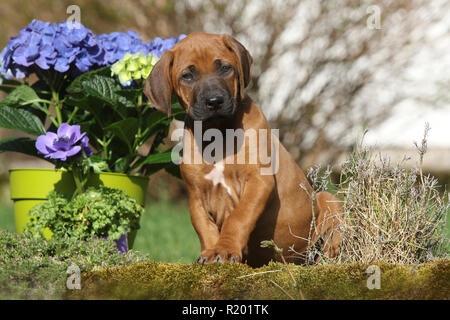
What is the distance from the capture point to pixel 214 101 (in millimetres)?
3070

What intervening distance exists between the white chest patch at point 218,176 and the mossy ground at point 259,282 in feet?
2.16

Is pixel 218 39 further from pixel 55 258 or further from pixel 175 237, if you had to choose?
pixel 175 237

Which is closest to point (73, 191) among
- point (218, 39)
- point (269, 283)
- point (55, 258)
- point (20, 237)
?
point (20, 237)

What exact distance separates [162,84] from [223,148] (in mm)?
545

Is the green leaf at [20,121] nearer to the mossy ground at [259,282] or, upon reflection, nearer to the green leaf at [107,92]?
the green leaf at [107,92]

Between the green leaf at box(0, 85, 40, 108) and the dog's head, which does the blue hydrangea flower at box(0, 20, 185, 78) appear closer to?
the green leaf at box(0, 85, 40, 108)

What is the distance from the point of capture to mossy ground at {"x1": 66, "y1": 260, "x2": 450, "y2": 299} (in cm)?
231

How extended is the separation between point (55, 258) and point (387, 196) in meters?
1.93

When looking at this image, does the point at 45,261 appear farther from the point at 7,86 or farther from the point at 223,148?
the point at 7,86

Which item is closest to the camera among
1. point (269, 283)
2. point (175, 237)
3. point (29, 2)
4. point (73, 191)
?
point (269, 283)

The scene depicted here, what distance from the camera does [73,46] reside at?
13.6ft

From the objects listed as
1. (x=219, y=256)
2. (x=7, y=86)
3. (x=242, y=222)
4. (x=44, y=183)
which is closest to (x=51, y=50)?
(x=7, y=86)

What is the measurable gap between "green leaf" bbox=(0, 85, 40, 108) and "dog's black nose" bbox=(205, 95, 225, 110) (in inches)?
66.8

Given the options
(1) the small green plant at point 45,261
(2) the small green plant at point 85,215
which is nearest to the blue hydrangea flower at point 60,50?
(2) the small green plant at point 85,215
